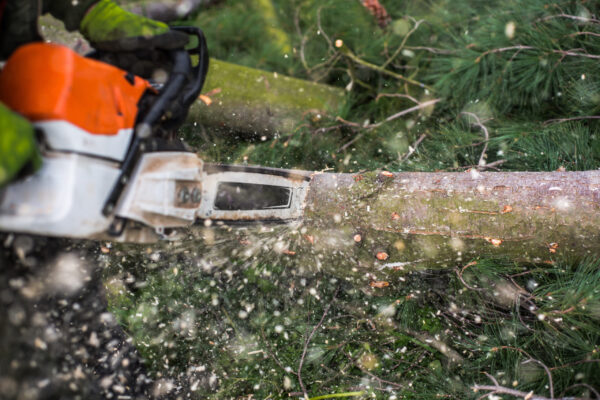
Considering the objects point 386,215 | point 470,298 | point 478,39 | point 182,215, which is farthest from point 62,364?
point 478,39

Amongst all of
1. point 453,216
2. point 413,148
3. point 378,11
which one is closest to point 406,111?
point 413,148

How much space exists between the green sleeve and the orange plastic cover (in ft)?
0.95

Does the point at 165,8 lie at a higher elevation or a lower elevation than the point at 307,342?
higher

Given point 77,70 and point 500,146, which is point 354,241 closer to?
point 500,146

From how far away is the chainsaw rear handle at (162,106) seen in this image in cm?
87

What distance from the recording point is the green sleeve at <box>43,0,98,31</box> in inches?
39.1

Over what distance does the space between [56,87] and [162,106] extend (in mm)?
263

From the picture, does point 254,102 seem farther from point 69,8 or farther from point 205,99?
point 69,8

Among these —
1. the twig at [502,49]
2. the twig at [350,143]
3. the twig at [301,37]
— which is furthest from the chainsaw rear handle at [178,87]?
the twig at [502,49]

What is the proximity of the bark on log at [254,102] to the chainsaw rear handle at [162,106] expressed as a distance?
0.68m

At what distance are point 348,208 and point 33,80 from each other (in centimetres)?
90

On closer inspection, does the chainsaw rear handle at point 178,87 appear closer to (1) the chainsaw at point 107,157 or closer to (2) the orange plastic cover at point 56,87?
(1) the chainsaw at point 107,157

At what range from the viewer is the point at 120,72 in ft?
3.02

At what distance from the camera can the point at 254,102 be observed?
185cm
